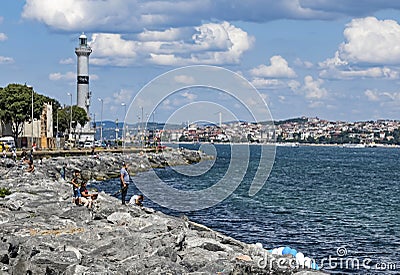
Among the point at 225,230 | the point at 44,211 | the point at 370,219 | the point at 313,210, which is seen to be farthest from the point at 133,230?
the point at 313,210

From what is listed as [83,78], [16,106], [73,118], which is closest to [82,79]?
[83,78]

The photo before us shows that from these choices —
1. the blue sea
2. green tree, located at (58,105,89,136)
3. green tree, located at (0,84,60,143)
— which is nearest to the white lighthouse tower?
green tree, located at (58,105,89,136)

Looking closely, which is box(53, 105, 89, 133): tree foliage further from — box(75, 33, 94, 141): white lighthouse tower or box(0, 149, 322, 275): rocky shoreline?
box(0, 149, 322, 275): rocky shoreline

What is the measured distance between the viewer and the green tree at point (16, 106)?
76.8 metres

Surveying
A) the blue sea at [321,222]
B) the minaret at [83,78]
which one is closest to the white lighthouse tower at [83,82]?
the minaret at [83,78]

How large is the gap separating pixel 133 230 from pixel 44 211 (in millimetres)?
4803

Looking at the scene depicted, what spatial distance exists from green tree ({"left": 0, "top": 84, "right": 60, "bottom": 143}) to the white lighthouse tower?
118 ft

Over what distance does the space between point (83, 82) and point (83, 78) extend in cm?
68

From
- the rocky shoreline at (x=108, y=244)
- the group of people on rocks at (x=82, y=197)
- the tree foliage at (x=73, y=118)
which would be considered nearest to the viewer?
the rocky shoreline at (x=108, y=244)

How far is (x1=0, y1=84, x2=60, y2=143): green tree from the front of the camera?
76.8 m

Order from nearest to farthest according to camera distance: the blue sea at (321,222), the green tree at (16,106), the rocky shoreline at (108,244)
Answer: the rocky shoreline at (108,244) < the blue sea at (321,222) < the green tree at (16,106)

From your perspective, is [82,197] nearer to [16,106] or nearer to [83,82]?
[16,106]

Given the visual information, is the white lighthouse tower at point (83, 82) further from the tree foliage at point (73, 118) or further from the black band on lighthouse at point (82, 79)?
the tree foliage at point (73, 118)

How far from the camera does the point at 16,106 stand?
76.8 meters
